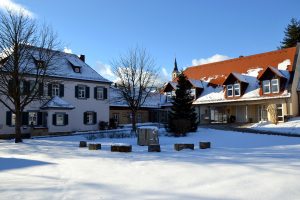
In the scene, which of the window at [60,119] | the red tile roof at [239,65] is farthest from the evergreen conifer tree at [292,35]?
the window at [60,119]

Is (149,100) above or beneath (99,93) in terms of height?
beneath

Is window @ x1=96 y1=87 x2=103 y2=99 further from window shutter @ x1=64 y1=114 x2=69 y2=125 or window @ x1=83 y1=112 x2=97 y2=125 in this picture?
window shutter @ x1=64 y1=114 x2=69 y2=125

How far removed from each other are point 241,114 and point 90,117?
51.9ft

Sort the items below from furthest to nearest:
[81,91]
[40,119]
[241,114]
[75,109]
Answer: [81,91] → [241,114] → [75,109] → [40,119]

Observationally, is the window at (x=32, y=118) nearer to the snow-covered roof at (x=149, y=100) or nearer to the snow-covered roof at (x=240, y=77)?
the snow-covered roof at (x=149, y=100)

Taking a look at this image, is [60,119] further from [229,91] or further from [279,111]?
[279,111]

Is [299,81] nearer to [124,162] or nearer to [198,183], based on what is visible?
[124,162]

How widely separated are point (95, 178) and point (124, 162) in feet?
9.64

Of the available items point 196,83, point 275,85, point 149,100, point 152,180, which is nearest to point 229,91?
point 196,83

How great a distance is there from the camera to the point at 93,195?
301 inches

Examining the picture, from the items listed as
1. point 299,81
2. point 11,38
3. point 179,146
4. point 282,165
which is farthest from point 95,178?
point 299,81

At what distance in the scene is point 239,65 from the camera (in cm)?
4069

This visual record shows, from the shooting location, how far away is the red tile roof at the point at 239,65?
3689 centimetres

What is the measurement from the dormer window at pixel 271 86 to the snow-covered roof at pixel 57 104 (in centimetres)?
1833
